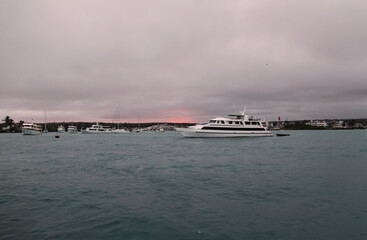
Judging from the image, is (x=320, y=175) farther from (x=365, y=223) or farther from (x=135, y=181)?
(x=135, y=181)

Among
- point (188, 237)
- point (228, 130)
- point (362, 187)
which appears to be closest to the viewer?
point (188, 237)

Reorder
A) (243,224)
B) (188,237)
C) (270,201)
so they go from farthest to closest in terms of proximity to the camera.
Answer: (270,201) → (243,224) → (188,237)

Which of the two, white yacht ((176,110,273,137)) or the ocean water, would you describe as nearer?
the ocean water

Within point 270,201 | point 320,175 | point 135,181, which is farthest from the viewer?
point 320,175

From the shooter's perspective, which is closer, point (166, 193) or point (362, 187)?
point (166, 193)

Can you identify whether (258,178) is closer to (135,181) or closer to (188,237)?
(135,181)

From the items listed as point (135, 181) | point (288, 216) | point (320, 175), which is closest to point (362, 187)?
point (320, 175)

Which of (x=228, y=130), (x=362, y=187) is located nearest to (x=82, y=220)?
(x=362, y=187)

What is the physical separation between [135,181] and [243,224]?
30.6ft

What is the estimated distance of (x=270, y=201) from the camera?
38.5 ft

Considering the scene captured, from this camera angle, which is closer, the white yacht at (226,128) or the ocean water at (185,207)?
the ocean water at (185,207)

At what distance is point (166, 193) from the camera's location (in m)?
13.4

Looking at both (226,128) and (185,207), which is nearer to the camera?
(185,207)

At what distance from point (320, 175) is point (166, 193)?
1233 centimetres
